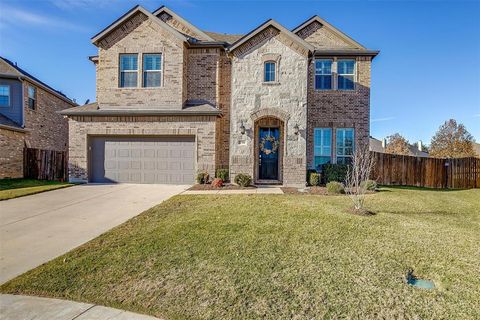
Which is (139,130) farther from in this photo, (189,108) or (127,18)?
(127,18)

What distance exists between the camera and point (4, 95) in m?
17.9

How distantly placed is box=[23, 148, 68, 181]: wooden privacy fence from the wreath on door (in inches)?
447

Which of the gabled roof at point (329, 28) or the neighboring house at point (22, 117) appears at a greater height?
the gabled roof at point (329, 28)

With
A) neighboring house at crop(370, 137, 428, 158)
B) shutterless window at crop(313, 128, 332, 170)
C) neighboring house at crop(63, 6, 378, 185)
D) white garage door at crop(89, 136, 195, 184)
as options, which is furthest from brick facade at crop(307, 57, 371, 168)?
neighboring house at crop(370, 137, 428, 158)

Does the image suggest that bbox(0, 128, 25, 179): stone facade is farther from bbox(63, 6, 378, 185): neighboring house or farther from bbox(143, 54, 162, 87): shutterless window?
bbox(143, 54, 162, 87): shutterless window

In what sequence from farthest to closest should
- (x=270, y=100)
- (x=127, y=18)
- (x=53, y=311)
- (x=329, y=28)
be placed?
(x=329, y=28) → (x=127, y=18) → (x=270, y=100) → (x=53, y=311)

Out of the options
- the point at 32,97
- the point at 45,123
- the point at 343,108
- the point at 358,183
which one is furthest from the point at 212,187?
the point at 32,97

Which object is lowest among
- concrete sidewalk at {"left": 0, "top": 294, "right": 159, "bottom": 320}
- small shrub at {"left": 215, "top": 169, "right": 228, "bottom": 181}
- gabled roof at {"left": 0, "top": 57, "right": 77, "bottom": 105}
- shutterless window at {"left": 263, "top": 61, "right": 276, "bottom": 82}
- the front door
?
concrete sidewalk at {"left": 0, "top": 294, "right": 159, "bottom": 320}

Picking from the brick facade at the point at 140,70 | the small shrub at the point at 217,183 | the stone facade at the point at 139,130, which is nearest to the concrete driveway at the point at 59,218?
the small shrub at the point at 217,183

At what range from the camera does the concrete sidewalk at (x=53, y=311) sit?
3.04 meters

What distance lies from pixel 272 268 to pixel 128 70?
44.3 feet

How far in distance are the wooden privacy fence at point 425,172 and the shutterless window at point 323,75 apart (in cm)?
478

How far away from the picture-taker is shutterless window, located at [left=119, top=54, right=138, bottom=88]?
14.1 m

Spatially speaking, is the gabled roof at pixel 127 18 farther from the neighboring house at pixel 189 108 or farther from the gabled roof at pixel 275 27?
the gabled roof at pixel 275 27
